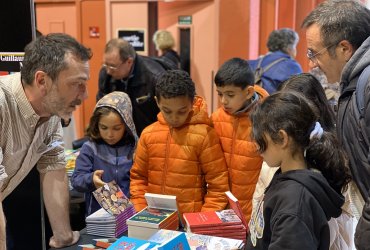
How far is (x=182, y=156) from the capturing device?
7.77 feet

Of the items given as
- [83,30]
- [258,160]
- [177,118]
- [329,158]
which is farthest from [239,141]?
[83,30]

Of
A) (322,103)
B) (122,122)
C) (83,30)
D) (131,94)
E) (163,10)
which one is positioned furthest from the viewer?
(83,30)

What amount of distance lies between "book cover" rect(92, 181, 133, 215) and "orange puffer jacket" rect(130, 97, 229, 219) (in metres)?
0.22

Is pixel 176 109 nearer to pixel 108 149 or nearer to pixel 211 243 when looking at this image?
pixel 108 149

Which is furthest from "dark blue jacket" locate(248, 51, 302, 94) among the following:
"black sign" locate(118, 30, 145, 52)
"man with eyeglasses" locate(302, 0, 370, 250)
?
"man with eyeglasses" locate(302, 0, 370, 250)

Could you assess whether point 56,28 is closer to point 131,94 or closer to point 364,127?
point 131,94

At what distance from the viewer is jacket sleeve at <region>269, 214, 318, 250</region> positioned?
1.44 m

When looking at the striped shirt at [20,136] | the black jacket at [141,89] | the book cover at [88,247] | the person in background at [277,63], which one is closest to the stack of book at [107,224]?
the book cover at [88,247]

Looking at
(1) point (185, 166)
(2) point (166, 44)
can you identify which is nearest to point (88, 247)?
(1) point (185, 166)

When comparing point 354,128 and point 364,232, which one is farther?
point 354,128

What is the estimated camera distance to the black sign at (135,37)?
5.83m

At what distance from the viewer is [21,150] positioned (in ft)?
6.75

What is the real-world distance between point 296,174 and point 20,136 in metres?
1.21

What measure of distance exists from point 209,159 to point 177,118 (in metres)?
0.27
